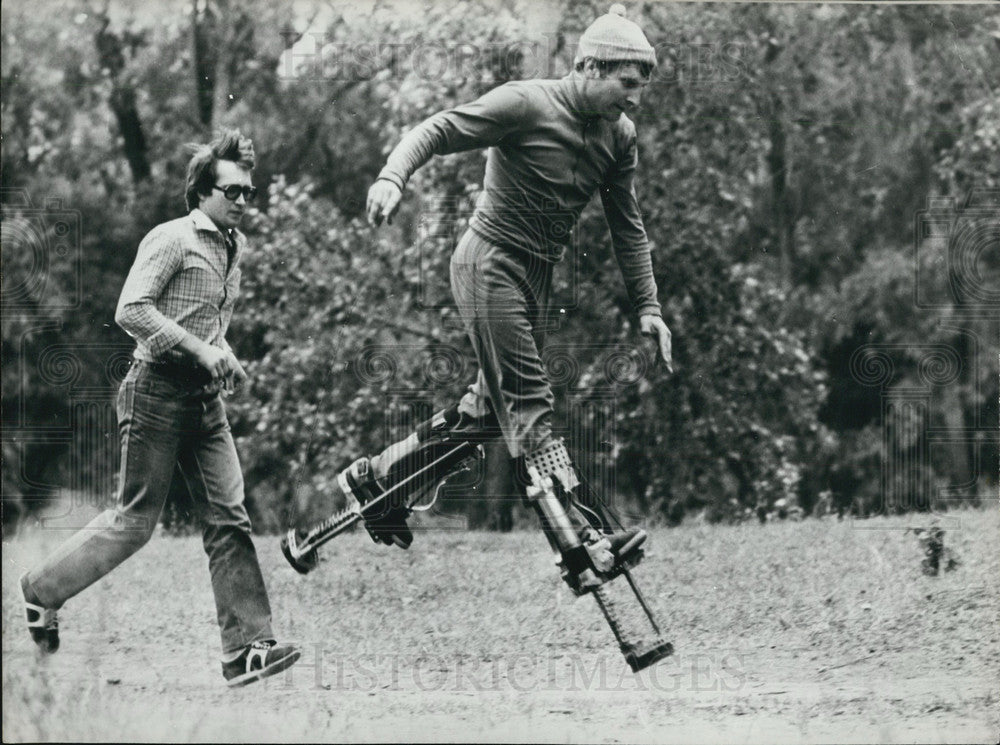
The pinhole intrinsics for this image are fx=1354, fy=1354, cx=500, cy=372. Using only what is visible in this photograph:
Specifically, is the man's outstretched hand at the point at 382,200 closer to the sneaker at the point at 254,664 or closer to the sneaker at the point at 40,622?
the sneaker at the point at 254,664

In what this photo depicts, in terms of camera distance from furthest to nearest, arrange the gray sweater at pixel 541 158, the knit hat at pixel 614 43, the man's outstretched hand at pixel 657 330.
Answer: the man's outstretched hand at pixel 657 330 < the knit hat at pixel 614 43 < the gray sweater at pixel 541 158

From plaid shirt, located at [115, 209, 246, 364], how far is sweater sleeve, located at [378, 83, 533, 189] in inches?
32.8

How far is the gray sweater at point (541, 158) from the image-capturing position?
5520 mm

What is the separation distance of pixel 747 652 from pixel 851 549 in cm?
90

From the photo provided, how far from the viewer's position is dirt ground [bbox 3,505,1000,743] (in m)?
5.55

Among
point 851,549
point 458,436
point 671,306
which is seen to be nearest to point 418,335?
point 458,436

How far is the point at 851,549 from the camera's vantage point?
6508 millimetres

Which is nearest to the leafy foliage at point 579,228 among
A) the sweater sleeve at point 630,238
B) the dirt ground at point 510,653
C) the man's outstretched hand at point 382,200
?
the dirt ground at point 510,653

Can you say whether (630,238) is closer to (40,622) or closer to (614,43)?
(614,43)

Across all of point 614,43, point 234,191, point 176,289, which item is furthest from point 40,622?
point 614,43

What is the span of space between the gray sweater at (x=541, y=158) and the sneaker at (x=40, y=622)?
239 centimetres

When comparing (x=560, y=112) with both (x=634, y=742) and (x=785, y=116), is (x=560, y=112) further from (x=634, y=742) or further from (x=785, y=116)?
(x=634, y=742)

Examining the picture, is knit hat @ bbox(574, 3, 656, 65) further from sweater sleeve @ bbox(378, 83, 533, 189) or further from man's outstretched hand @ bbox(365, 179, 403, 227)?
man's outstretched hand @ bbox(365, 179, 403, 227)

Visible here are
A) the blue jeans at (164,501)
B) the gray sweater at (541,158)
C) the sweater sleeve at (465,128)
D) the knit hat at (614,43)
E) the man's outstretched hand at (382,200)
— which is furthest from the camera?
the knit hat at (614,43)
